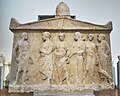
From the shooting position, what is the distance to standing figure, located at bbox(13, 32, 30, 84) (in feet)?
16.9

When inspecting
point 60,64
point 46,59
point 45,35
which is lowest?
point 60,64

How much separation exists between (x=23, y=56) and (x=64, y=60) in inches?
32.9

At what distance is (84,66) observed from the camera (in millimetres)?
5219

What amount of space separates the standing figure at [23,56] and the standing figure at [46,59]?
303 mm

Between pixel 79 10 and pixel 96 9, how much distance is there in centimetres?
47

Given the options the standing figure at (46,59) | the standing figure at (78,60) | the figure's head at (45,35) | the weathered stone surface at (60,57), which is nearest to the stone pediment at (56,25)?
the weathered stone surface at (60,57)

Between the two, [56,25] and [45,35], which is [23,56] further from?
[56,25]

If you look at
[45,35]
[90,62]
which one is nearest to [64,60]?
[90,62]

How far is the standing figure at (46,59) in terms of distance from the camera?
16.8 feet

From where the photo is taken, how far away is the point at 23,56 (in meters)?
5.16

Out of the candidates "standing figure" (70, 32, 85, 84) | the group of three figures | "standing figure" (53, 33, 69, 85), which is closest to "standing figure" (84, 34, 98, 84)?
the group of three figures

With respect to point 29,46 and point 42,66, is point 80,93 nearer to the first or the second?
point 42,66

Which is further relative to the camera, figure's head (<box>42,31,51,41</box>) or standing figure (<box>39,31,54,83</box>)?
figure's head (<box>42,31,51,41</box>)

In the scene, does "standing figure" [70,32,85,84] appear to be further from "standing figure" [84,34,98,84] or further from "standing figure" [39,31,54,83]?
"standing figure" [39,31,54,83]
